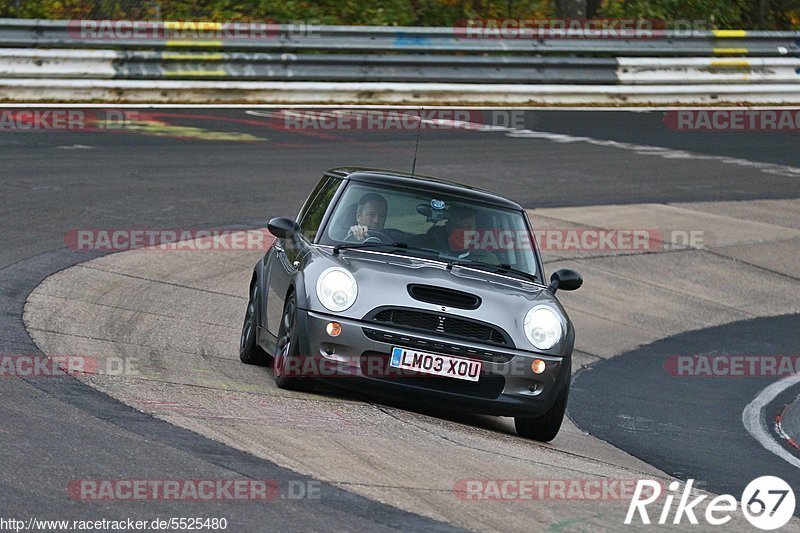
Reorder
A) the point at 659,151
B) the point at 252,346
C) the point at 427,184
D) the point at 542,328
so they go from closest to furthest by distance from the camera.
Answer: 1. the point at 542,328
2. the point at 427,184
3. the point at 252,346
4. the point at 659,151

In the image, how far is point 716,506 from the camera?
670cm

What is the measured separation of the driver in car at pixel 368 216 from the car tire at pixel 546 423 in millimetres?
1575

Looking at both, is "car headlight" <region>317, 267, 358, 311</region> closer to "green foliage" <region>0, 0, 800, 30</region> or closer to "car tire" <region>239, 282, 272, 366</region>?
"car tire" <region>239, 282, 272, 366</region>

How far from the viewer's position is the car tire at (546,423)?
8.30 m

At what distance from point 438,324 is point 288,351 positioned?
949 millimetres

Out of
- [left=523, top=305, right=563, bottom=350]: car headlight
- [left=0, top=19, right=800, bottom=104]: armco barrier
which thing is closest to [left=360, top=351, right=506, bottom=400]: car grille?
[left=523, top=305, right=563, bottom=350]: car headlight

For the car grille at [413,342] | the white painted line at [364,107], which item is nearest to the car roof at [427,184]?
the car grille at [413,342]

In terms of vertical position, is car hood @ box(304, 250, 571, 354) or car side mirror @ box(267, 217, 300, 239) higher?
car side mirror @ box(267, 217, 300, 239)

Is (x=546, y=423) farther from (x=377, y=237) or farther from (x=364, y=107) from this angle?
(x=364, y=107)

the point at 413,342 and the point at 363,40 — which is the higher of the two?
the point at 363,40

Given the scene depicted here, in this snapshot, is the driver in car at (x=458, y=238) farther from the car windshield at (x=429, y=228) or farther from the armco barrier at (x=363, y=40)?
the armco barrier at (x=363, y=40)

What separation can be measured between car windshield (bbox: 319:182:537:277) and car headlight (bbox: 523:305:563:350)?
686mm

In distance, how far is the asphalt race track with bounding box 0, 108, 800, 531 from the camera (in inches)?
239

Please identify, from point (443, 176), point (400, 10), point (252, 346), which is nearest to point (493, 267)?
point (252, 346)
